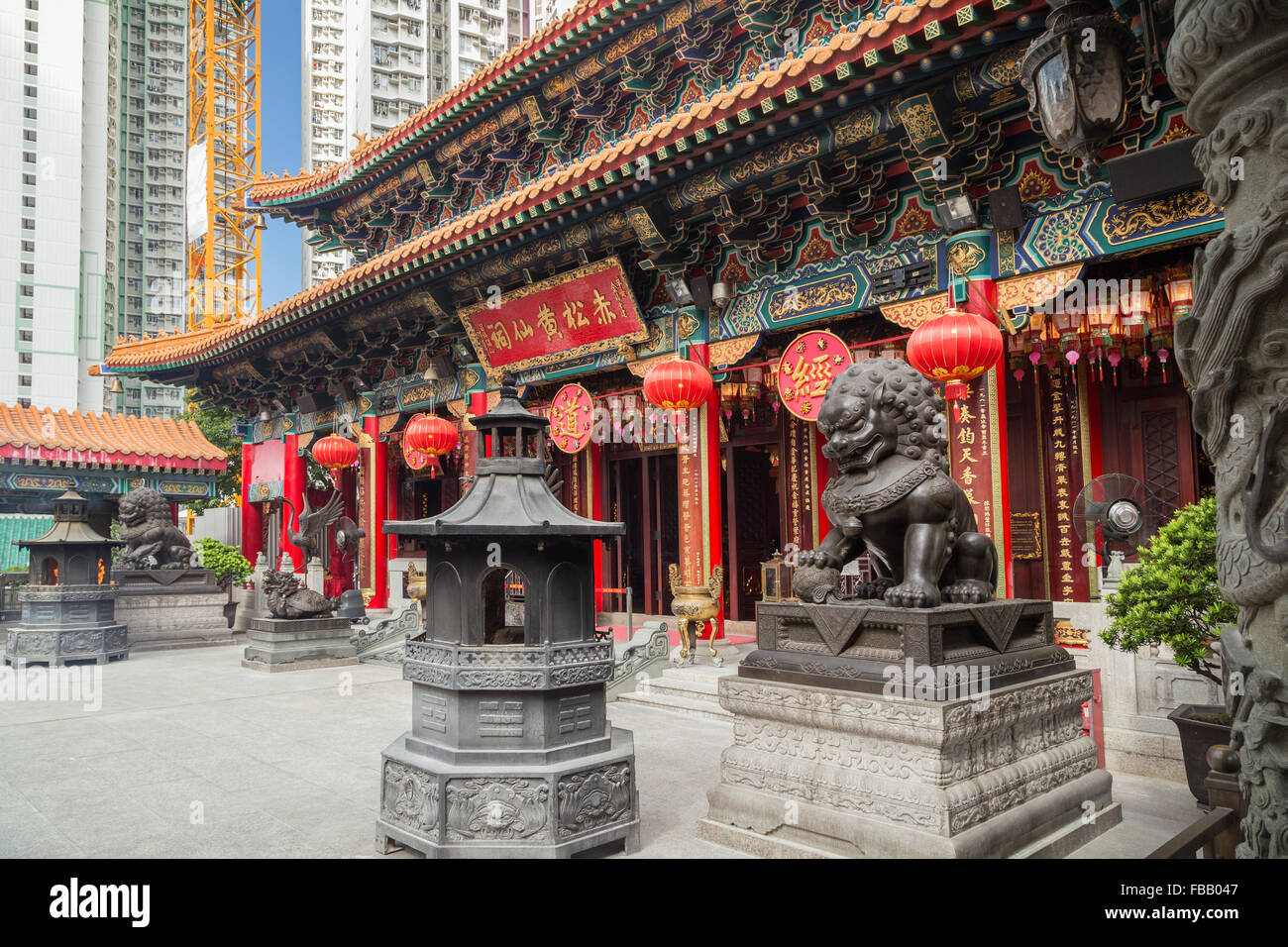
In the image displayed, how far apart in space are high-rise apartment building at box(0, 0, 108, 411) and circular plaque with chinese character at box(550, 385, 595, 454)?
4013 cm

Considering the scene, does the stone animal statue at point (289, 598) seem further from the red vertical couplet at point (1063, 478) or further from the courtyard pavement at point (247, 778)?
the red vertical couplet at point (1063, 478)

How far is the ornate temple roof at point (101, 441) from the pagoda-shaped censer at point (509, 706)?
43.9ft

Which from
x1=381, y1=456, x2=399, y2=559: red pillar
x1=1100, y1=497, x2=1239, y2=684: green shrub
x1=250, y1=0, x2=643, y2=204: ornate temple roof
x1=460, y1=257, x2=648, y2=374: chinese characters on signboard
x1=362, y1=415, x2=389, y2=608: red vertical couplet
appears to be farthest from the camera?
x1=381, y1=456, x2=399, y2=559: red pillar

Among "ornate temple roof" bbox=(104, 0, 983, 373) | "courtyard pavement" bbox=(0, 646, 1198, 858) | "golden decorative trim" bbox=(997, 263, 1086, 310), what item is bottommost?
"courtyard pavement" bbox=(0, 646, 1198, 858)

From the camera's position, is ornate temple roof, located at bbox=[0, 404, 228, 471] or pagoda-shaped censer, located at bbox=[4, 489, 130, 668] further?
ornate temple roof, located at bbox=[0, 404, 228, 471]

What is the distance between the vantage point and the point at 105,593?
10.4m

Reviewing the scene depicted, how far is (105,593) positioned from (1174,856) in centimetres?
1150

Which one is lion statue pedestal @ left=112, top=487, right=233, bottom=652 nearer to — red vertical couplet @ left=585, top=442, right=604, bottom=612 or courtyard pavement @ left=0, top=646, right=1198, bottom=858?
courtyard pavement @ left=0, top=646, right=1198, bottom=858

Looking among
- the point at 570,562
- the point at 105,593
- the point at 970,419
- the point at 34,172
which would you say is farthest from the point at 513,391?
the point at 34,172

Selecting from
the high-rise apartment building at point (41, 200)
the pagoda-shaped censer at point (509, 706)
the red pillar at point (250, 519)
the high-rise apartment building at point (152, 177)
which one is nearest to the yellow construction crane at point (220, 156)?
the red pillar at point (250, 519)

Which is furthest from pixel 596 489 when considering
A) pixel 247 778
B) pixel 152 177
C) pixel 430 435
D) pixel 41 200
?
pixel 152 177

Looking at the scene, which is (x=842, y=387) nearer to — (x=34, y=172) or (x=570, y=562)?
(x=570, y=562)

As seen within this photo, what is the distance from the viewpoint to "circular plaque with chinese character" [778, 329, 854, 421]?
23.3ft

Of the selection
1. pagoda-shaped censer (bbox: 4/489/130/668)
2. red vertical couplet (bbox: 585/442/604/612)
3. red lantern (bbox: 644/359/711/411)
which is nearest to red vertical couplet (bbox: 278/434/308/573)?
pagoda-shaped censer (bbox: 4/489/130/668)
